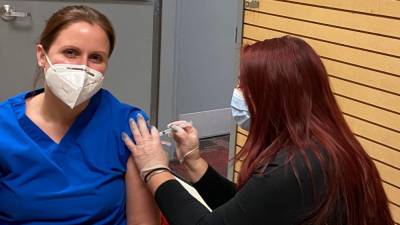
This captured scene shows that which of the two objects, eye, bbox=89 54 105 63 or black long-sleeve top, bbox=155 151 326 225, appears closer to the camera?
black long-sleeve top, bbox=155 151 326 225

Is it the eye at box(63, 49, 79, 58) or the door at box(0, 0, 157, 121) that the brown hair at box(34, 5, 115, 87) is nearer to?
the eye at box(63, 49, 79, 58)

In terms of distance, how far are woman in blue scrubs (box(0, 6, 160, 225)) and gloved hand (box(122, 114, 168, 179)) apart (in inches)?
1.4

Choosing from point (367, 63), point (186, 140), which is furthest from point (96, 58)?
point (367, 63)

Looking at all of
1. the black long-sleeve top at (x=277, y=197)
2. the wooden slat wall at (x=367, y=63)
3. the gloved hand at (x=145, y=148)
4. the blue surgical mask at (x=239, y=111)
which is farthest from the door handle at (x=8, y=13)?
the black long-sleeve top at (x=277, y=197)

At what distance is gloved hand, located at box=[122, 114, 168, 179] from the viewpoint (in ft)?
5.11

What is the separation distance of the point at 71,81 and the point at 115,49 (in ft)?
6.68

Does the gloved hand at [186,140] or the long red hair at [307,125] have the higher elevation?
the long red hair at [307,125]

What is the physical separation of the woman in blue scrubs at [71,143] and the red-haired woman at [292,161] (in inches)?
5.5

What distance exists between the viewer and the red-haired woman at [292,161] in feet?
4.45

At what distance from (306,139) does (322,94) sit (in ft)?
0.43

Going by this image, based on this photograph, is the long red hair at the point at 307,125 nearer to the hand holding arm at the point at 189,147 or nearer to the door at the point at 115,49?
the hand holding arm at the point at 189,147

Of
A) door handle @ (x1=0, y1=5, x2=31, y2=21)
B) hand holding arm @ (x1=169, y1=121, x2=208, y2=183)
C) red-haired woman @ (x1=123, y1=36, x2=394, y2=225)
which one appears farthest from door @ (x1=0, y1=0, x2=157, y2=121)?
red-haired woman @ (x1=123, y1=36, x2=394, y2=225)

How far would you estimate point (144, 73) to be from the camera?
3.68 meters

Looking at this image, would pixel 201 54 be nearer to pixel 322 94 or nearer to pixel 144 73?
pixel 144 73
